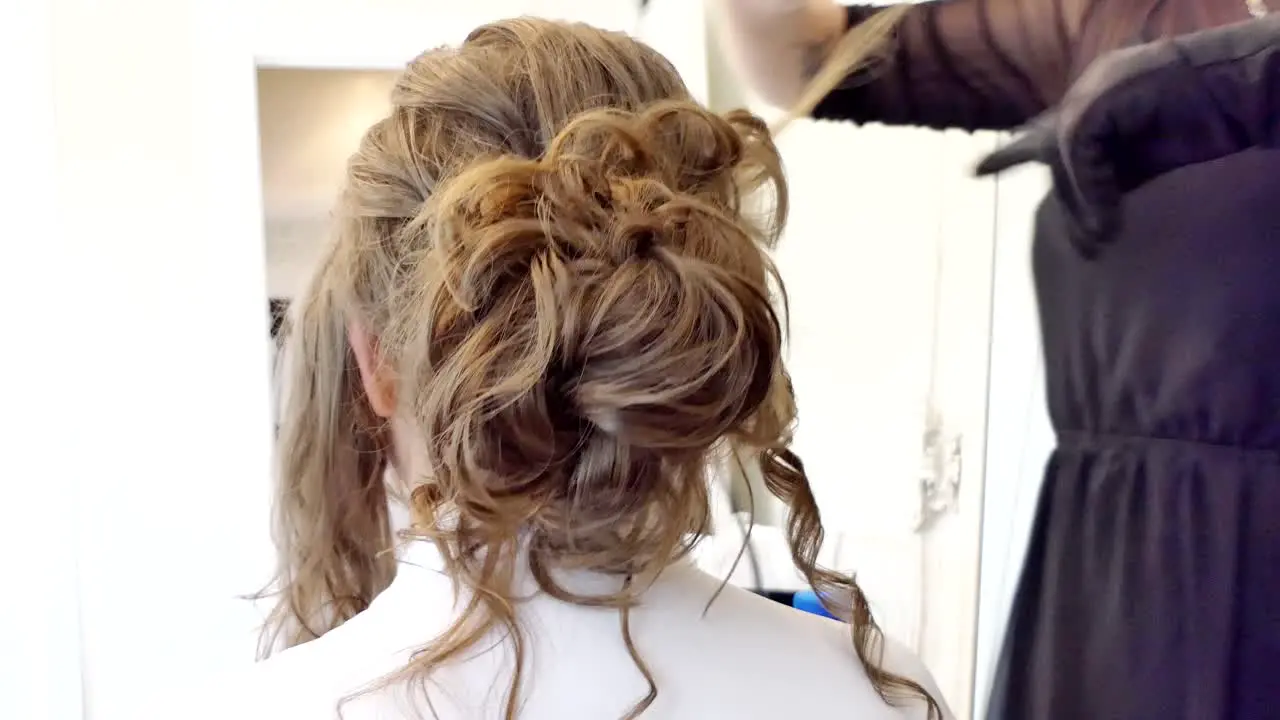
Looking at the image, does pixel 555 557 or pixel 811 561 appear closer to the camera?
pixel 555 557

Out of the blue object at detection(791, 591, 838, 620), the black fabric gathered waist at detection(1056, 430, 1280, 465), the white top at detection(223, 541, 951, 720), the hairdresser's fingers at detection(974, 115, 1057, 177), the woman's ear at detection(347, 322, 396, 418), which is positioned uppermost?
the hairdresser's fingers at detection(974, 115, 1057, 177)

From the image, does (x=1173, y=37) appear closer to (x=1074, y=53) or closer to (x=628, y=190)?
(x=1074, y=53)

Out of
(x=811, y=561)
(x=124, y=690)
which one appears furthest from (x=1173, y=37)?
(x=124, y=690)

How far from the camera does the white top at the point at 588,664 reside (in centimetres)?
40

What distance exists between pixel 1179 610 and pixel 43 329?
992 mm

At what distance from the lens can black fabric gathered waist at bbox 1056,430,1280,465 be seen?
50 centimetres

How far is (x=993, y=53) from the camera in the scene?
23.8 inches

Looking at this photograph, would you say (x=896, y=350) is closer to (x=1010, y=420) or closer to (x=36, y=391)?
(x=1010, y=420)

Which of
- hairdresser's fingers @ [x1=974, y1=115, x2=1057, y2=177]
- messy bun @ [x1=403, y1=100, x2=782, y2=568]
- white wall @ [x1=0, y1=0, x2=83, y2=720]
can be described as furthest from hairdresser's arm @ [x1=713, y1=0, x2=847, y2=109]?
white wall @ [x1=0, y1=0, x2=83, y2=720]

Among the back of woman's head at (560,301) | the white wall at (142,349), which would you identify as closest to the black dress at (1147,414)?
the back of woman's head at (560,301)

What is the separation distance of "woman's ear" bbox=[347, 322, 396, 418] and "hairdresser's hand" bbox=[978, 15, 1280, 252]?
44 cm

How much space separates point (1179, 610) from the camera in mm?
535

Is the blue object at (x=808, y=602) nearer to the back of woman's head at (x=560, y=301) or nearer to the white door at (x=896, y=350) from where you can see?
the white door at (x=896, y=350)

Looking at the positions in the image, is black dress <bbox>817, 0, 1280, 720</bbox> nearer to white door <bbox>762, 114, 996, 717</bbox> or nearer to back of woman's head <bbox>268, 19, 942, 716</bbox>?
white door <bbox>762, 114, 996, 717</bbox>
